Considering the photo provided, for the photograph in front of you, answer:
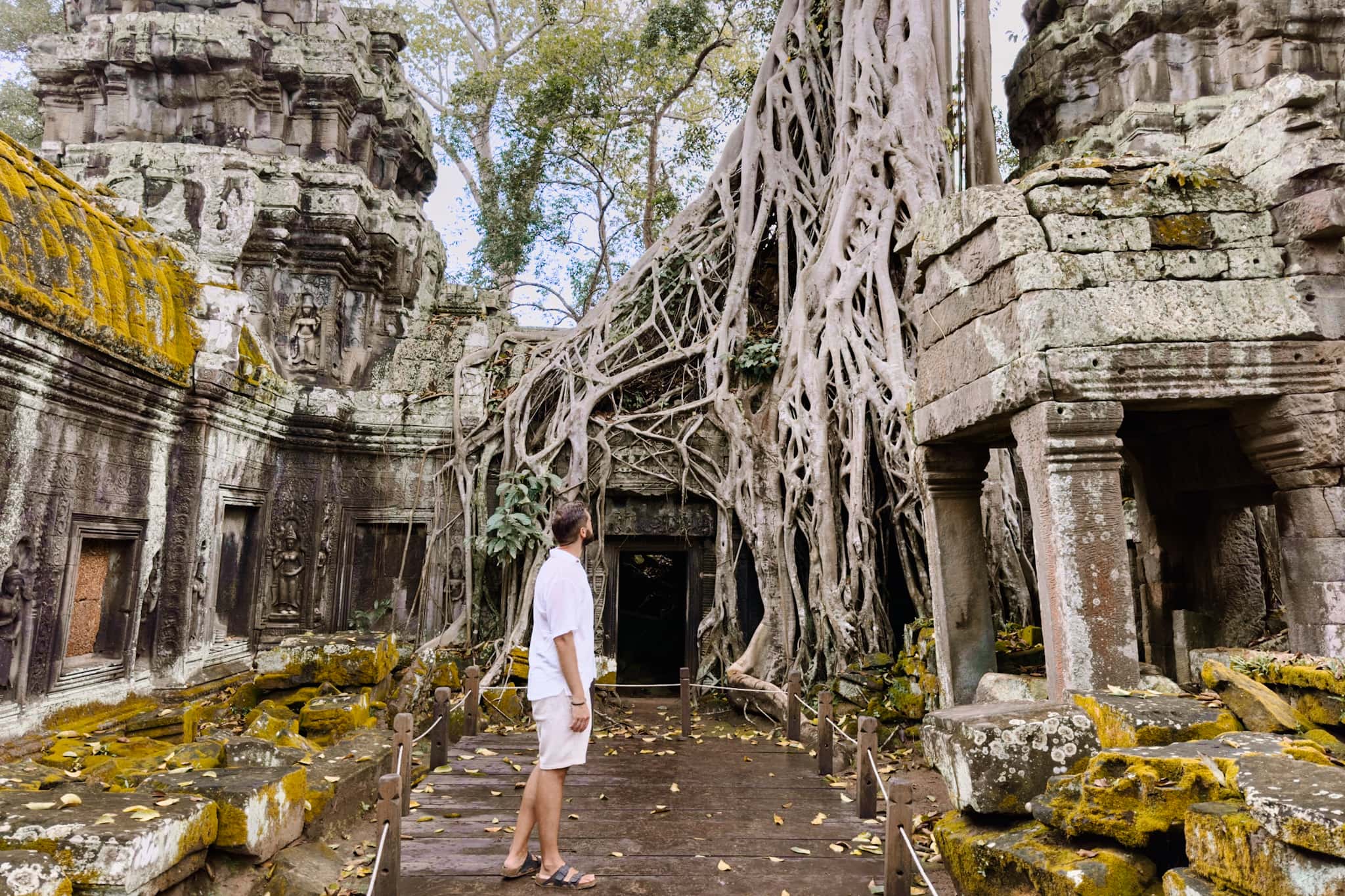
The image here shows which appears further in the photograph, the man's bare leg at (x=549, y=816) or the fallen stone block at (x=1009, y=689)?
the fallen stone block at (x=1009, y=689)

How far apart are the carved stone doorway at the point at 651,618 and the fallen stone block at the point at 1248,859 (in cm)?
828

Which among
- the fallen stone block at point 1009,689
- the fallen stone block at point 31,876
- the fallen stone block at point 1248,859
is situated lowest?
the fallen stone block at point 31,876

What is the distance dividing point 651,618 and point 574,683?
7853mm

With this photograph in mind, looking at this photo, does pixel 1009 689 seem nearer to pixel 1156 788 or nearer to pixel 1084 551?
pixel 1084 551

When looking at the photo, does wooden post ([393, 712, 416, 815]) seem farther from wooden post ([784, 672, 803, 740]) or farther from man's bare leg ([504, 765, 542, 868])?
wooden post ([784, 672, 803, 740])

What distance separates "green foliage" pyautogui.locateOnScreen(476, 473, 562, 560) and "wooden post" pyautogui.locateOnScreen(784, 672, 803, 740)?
2535 millimetres

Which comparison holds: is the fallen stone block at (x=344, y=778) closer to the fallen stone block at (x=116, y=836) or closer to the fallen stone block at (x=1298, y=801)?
the fallen stone block at (x=116, y=836)

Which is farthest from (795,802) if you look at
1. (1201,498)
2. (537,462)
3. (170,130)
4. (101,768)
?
(170,130)

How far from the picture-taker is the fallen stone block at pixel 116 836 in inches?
79.9

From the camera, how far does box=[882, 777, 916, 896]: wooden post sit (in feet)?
8.73

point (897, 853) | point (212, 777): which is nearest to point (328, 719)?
point (212, 777)

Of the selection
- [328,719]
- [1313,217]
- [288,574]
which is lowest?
[328,719]

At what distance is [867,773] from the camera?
3604 millimetres

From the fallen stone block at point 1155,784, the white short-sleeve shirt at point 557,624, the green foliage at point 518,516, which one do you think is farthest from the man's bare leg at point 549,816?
the green foliage at point 518,516
